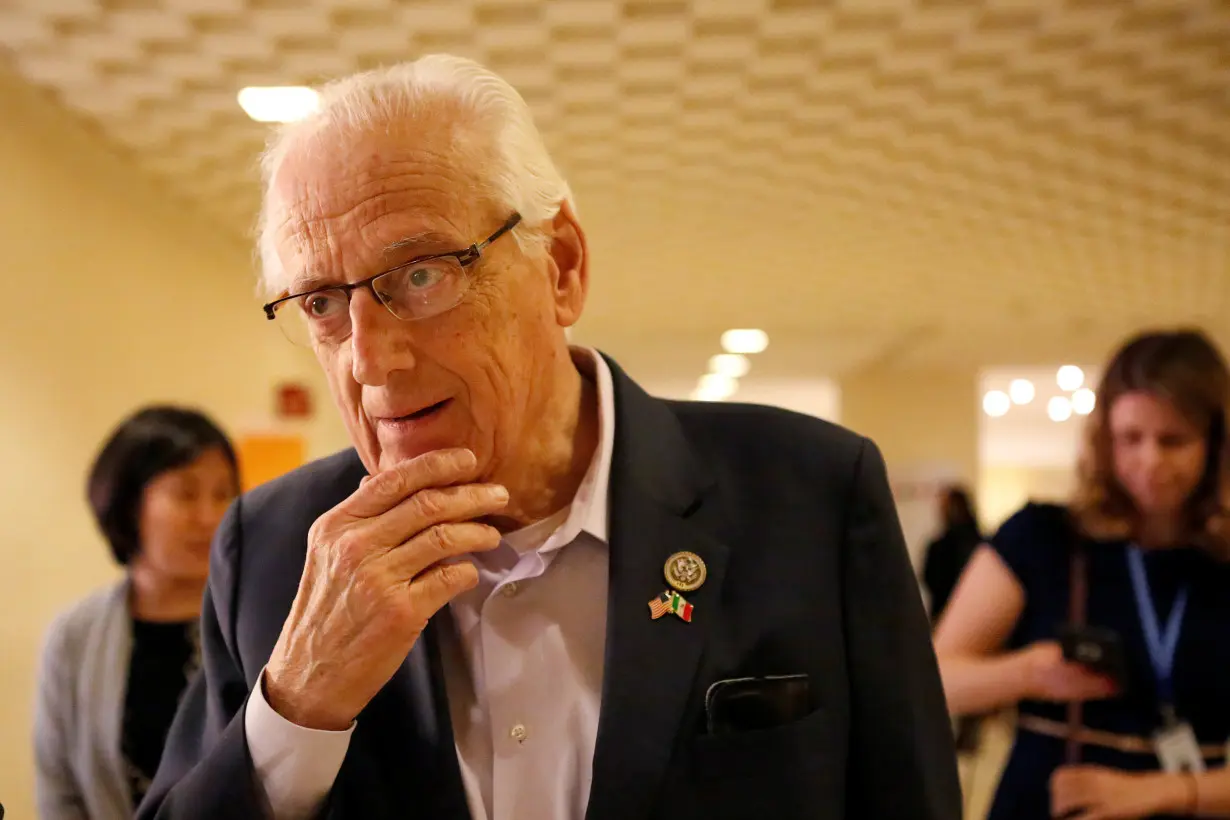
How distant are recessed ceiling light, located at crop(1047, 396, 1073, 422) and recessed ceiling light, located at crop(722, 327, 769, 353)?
5472mm

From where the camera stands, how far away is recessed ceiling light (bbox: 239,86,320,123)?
2988 millimetres

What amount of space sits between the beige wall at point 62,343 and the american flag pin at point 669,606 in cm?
277

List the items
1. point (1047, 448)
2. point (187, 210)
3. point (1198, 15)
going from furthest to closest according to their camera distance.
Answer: point (1047, 448) → point (187, 210) → point (1198, 15)

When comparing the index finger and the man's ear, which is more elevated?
the man's ear

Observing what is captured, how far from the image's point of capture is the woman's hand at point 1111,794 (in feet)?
5.21

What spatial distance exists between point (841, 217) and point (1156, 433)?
9.68 feet

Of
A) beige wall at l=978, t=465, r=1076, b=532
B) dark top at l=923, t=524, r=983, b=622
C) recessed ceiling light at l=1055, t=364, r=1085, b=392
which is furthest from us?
beige wall at l=978, t=465, r=1076, b=532

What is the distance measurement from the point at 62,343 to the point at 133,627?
167cm

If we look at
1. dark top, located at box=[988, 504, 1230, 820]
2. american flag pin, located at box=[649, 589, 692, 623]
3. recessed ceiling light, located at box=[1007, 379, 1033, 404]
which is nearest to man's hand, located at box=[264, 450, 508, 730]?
american flag pin, located at box=[649, 589, 692, 623]

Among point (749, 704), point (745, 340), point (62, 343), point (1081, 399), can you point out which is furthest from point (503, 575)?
point (1081, 399)

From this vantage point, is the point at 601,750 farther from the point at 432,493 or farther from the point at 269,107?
the point at 269,107

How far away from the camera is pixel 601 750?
0.93 metres

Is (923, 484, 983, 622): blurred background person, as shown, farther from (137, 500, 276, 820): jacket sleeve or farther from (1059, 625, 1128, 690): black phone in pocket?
(137, 500, 276, 820): jacket sleeve

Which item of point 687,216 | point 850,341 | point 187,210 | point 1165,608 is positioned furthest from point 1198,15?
point 850,341
